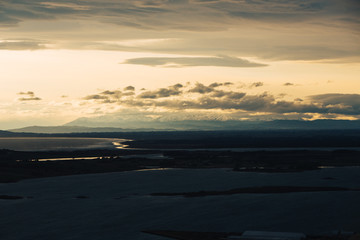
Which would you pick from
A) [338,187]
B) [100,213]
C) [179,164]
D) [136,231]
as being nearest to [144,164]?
[179,164]

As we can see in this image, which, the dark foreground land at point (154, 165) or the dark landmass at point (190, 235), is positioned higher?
the dark foreground land at point (154, 165)

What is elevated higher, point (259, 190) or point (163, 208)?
point (259, 190)

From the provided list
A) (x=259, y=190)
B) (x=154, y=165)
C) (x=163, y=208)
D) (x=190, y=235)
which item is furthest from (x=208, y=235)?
(x=154, y=165)

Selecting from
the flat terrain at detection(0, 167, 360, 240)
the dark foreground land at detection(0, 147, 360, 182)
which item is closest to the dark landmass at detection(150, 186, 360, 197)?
the flat terrain at detection(0, 167, 360, 240)

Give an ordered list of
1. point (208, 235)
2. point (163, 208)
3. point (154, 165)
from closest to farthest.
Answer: point (208, 235)
point (163, 208)
point (154, 165)

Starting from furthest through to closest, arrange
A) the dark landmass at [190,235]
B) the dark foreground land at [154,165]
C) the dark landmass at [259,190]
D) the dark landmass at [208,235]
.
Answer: the dark foreground land at [154,165] < the dark landmass at [259,190] < the dark landmass at [190,235] < the dark landmass at [208,235]

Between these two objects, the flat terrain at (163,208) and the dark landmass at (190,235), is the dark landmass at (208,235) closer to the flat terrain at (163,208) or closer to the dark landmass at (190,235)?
the dark landmass at (190,235)

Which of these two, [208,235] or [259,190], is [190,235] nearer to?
[208,235]

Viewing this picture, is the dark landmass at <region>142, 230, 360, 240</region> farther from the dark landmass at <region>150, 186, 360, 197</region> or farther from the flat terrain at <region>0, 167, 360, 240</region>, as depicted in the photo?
the dark landmass at <region>150, 186, 360, 197</region>

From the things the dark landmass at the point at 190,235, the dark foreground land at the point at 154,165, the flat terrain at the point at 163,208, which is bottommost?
the dark landmass at the point at 190,235

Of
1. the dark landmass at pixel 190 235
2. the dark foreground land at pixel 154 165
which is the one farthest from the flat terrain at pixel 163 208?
the dark foreground land at pixel 154 165

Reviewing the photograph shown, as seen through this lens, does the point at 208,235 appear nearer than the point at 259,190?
Yes
